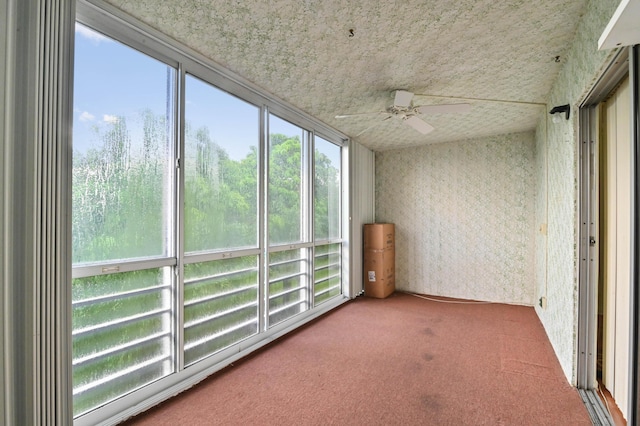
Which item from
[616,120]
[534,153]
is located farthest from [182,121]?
[534,153]

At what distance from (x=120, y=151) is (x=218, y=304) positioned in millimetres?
1373

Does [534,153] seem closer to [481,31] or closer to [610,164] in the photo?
[610,164]

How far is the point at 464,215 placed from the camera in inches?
186

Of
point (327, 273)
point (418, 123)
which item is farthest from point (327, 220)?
point (418, 123)

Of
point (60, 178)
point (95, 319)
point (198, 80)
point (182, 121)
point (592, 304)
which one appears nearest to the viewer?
point (60, 178)

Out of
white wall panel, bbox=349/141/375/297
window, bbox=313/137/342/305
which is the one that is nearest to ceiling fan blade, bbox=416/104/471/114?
window, bbox=313/137/342/305

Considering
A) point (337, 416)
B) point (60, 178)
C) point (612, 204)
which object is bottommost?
point (337, 416)

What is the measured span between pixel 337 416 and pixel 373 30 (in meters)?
2.46

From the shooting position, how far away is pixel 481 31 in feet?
6.61

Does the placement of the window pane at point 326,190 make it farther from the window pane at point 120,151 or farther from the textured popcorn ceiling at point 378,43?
the window pane at point 120,151

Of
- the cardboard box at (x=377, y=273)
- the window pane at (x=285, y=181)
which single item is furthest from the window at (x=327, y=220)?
the cardboard box at (x=377, y=273)

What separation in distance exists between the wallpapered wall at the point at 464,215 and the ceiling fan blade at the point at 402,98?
7.87ft

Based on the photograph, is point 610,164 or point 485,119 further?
point 485,119

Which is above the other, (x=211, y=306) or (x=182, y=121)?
(x=182, y=121)
